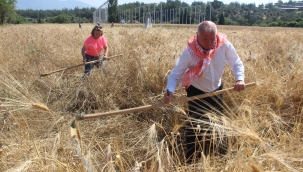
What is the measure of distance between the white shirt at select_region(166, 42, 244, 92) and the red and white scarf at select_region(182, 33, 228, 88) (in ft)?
0.10

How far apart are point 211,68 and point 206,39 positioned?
31cm

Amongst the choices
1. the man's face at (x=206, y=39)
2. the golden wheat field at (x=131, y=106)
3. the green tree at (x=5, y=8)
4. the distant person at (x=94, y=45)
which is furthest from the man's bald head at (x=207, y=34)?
the green tree at (x=5, y=8)

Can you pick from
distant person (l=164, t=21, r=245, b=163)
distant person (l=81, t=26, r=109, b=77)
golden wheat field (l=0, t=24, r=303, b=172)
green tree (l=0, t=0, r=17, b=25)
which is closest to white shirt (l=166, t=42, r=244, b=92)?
distant person (l=164, t=21, r=245, b=163)

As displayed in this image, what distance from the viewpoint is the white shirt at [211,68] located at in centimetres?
227

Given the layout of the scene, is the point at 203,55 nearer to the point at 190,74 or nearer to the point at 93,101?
the point at 190,74

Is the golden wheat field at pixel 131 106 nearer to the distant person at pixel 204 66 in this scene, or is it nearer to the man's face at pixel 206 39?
the distant person at pixel 204 66

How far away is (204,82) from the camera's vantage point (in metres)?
2.38

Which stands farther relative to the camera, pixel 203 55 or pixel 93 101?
pixel 93 101

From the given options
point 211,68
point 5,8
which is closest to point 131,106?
point 211,68

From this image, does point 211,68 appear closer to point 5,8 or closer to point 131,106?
point 131,106

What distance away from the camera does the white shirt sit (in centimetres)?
227

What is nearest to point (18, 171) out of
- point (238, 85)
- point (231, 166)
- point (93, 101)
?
point (231, 166)

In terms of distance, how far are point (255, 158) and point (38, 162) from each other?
1246 millimetres

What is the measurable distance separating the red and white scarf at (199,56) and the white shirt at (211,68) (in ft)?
0.10
